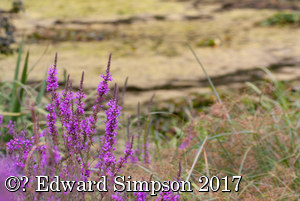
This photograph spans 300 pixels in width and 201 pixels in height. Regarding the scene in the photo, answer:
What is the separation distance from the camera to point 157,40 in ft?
25.5

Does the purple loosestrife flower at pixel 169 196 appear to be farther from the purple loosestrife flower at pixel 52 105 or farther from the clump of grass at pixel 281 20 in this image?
the clump of grass at pixel 281 20

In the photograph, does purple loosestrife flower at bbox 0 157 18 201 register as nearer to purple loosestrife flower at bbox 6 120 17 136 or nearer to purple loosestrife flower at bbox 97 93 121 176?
purple loosestrife flower at bbox 6 120 17 136

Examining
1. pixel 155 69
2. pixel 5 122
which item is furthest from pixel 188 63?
pixel 5 122

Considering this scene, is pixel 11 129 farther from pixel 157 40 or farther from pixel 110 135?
pixel 157 40

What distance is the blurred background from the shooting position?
18.3 ft

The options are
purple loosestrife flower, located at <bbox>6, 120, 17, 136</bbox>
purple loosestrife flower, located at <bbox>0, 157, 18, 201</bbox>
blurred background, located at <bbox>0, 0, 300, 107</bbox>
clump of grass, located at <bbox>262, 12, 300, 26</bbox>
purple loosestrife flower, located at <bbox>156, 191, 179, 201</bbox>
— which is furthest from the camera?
clump of grass, located at <bbox>262, 12, 300, 26</bbox>

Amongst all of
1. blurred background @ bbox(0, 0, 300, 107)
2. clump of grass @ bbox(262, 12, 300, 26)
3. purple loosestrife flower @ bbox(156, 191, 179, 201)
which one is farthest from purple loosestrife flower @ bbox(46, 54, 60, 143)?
clump of grass @ bbox(262, 12, 300, 26)

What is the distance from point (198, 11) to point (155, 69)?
16.3 ft

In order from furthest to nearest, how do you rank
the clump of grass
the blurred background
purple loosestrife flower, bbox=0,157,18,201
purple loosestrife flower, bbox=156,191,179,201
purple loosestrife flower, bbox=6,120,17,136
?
the clump of grass → the blurred background → purple loosestrife flower, bbox=6,120,17,136 → purple loosestrife flower, bbox=156,191,179,201 → purple loosestrife flower, bbox=0,157,18,201

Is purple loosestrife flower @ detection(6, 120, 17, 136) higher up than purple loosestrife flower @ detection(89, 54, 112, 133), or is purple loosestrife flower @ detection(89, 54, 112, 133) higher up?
purple loosestrife flower @ detection(89, 54, 112, 133)

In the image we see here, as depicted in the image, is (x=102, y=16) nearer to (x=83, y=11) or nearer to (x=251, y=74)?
(x=83, y=11)

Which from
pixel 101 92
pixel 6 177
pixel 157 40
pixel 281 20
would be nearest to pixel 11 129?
pixel 6 177

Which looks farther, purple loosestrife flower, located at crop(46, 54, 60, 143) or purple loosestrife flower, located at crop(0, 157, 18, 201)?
purple loosestrife flower, located at crop(46, 54, 60, 143)

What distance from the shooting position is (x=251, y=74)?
586 centimetres
